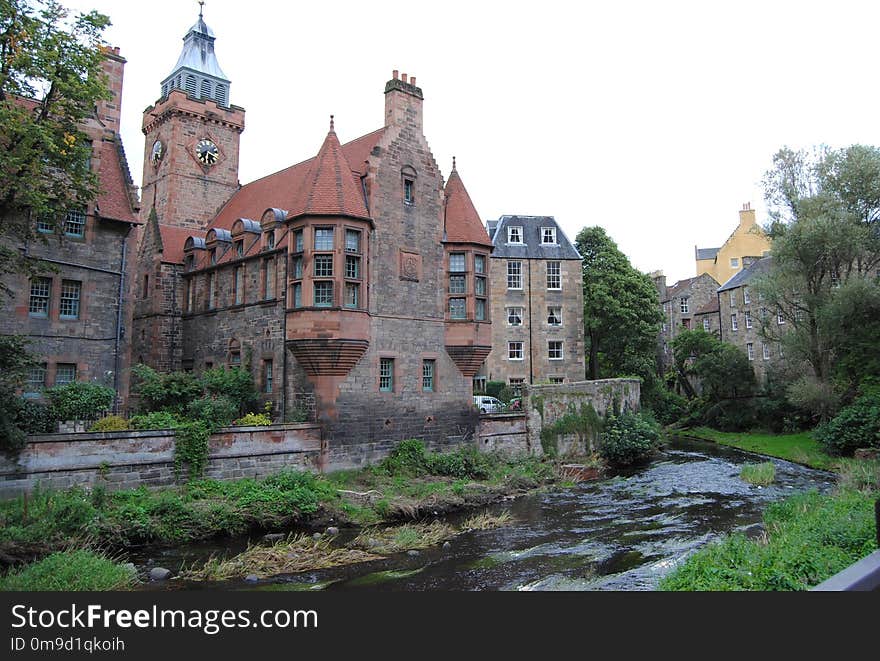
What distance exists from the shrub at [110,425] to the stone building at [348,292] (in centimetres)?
581

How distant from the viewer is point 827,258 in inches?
1275

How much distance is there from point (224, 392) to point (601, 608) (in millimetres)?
22510

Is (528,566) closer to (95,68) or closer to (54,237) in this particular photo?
(95,68)

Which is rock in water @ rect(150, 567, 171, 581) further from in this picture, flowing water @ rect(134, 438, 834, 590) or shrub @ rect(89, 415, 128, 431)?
shrub @ rect(89, 415, 128, 431)

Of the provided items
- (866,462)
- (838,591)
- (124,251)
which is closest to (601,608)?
(838,591)

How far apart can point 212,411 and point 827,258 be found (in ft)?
100

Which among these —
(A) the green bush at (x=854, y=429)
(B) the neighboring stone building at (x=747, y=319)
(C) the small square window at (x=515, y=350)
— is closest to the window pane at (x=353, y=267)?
(C) the small square window at (x=515, y=350)

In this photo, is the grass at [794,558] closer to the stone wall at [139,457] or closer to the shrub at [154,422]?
the stone wall at [139,457]

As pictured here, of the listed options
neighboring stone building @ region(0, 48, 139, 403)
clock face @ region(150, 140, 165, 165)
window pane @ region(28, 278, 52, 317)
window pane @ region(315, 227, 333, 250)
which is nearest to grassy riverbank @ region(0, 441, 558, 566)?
neighboring stone building @ region(0, 48, 139, 403)

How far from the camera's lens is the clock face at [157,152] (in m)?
36.5

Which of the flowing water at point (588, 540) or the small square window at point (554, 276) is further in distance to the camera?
the small square window at point (554, 276)

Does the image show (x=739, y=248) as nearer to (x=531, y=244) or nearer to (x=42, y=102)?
(x=531, y=244)

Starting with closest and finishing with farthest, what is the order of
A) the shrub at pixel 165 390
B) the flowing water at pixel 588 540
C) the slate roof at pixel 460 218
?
the flowing water at pixel 588 540 → the shrub at pixel 165 390 → the slate roof at pixel 460 218

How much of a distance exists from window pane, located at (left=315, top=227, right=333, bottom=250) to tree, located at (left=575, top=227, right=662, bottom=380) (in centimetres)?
2454
